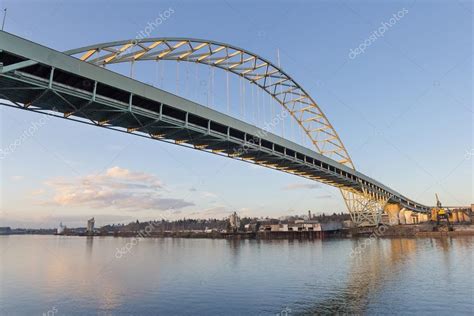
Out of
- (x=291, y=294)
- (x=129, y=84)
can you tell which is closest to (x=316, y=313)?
(x=291, y=294)

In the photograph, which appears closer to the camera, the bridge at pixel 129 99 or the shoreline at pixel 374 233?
the bridge at pixel 129 99

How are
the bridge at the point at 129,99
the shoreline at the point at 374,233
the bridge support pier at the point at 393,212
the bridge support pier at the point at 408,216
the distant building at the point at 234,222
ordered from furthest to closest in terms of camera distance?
the distant building at the point at 234,222, the bridge support pier at the point at 408,216, the bridge support pier at the point at 393,212, the shoreline at the point at 374,233, the bridge at the point at 129,99

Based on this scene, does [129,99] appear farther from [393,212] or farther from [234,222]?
[234,222]

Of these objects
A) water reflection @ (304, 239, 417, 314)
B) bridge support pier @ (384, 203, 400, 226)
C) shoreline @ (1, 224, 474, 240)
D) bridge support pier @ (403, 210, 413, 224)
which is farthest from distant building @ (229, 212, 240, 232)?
water reflection @ (304, 239, 417, 314)

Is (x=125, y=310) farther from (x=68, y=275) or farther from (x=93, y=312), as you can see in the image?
(x=68, y=275)

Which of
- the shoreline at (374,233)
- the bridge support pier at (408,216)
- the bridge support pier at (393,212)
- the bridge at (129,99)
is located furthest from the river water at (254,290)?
the bridge support pier at (408,216)

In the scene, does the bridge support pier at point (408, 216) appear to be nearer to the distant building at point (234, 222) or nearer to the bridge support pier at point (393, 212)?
the bridge support pier at point (393, 212)

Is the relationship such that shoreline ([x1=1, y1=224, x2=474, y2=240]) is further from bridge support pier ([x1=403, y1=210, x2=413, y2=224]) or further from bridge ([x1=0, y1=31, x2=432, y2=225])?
bridge ([x1=0, y1=31, x2=432, y2=225])

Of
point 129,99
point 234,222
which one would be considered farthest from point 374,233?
point 129,99

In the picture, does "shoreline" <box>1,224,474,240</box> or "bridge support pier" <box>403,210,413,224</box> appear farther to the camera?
"bridge support pier" <box>403,210,413,224</box>

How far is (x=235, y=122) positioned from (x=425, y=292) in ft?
52.4

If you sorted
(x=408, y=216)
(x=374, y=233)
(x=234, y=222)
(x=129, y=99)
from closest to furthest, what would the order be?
(x=129, y=99) < (x=374, y=233) < (x=408, y=216) < (x=234, y=222)

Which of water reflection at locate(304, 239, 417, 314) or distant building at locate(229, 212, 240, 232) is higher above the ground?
distant building at locate(229, 212, 240, 232)

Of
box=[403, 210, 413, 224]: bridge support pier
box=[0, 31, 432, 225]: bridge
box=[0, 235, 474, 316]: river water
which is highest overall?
box=[0, 31, 432, 225]: bridge
